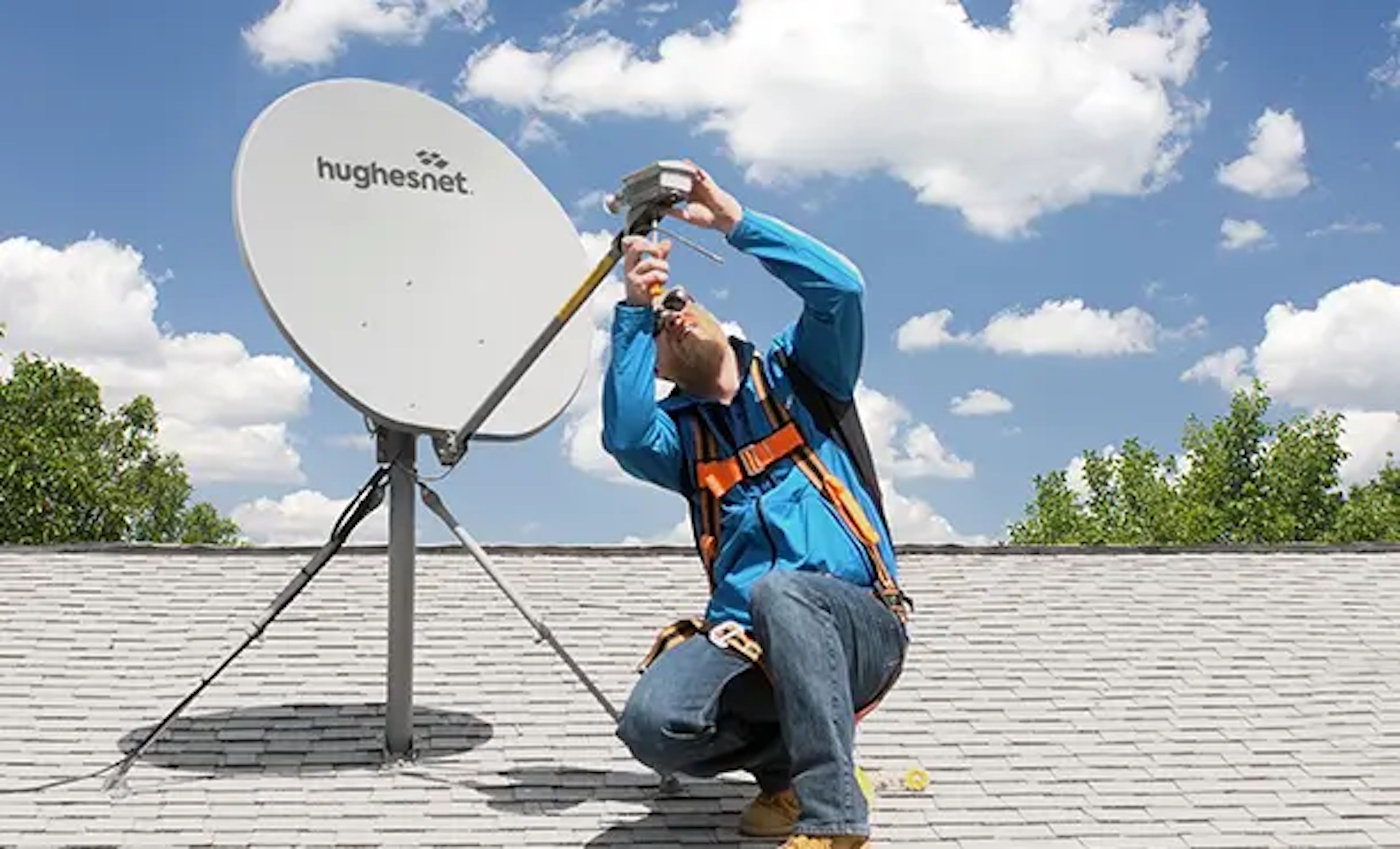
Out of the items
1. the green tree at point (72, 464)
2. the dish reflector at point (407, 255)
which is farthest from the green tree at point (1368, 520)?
the dish reflector at point (407, 255)

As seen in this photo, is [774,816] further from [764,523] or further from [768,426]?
[768,426]

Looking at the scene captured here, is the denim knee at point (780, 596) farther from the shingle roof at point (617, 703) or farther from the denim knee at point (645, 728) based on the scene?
the shingle roof at point (617, 703)

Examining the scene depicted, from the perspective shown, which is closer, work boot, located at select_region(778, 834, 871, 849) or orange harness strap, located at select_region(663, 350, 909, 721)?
work boot, located at select_region(778, 834, 871, 849)

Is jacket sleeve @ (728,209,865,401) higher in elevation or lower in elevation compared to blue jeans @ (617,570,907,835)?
higher

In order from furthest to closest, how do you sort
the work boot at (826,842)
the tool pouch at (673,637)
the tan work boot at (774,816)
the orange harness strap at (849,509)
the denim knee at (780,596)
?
1. the tan work boot at (774,816)
2. the tool pouch at (673,637)
3. the orange harness strap at (849,509)
4. the denim knee at (780,596)
5. the work boot at (826,842)

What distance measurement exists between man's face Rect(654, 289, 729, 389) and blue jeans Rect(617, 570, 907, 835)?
0.65 meters

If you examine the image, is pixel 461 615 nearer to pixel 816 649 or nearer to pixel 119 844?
pixel 119 844

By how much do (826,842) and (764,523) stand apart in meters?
0.79

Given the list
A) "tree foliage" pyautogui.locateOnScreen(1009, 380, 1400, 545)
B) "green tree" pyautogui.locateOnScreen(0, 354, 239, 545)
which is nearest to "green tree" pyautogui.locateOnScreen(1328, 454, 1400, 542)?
"tree foliage" pyautogui.locateOnScreen(1009, 380, 1400, 545)

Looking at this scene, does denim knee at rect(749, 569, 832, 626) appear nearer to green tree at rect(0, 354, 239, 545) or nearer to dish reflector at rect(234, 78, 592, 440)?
dish reflector at rect(234, 78, 592, 440)

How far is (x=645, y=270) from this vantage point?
158 inches

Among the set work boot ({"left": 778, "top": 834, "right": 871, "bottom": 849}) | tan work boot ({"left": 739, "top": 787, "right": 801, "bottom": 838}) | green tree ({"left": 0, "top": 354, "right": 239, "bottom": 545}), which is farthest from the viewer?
green tree ({"left": 0, "top": 354, "right": 239, "bottom": 545})

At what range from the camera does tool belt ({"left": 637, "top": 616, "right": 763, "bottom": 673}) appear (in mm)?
3809

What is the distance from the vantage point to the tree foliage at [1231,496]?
34.2 metres
